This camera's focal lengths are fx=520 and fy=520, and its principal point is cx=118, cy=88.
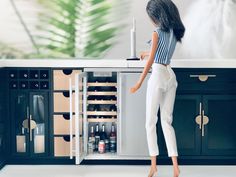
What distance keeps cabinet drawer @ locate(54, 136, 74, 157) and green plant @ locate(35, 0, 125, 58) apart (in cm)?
108

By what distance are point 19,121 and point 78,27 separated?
1.28 meters

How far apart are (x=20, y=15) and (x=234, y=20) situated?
2.23m

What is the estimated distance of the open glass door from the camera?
14.1 feet

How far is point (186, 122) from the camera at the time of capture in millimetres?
4680

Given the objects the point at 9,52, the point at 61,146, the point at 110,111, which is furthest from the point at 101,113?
the point at 9,52

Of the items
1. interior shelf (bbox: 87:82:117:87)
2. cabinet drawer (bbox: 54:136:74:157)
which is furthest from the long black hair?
cabinet drawer (bbox: 54:136:74:157)

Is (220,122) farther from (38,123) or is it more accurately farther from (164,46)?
(38,123)

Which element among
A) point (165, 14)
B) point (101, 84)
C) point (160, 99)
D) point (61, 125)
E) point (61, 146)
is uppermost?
point (165, 14)

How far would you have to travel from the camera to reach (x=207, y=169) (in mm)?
4652

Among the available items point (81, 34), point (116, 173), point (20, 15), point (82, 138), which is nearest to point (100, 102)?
point (82, 138)

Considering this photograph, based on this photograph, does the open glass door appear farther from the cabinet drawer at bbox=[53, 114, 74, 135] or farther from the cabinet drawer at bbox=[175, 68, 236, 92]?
the cabinet drawer at bbox=[175, 68, 236, 92]

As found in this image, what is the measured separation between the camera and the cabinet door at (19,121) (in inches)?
187

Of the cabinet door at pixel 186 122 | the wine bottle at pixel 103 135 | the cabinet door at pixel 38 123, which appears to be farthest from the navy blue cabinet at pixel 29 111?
the cabinet door at pixel 186 122

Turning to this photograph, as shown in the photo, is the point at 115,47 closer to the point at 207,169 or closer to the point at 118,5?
the point at 118,5
